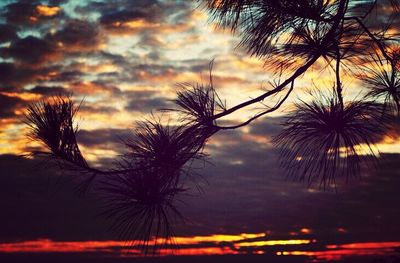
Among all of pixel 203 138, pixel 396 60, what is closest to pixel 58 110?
pixel 203 138

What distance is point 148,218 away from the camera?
137 inches

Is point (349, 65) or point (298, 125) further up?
point (349, 65)

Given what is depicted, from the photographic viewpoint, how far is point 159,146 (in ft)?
11.3

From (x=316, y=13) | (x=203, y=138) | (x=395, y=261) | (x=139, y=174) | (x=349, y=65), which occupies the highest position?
(x=316, y=13)

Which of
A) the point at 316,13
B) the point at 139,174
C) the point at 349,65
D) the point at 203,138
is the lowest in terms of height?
the point at 139,174

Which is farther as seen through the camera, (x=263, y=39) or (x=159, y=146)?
(x=263, y=39)

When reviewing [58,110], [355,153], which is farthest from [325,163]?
[58,110]

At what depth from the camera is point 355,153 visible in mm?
3562

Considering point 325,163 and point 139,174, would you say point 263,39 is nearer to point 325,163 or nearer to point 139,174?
point 325,163

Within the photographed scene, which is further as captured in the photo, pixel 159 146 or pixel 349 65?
pixel 349 65

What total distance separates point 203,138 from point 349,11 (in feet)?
3.74

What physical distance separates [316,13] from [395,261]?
1.51 meters

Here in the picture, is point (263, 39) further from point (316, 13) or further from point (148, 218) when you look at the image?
point (148, 218)

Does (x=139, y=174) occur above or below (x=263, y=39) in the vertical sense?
below
